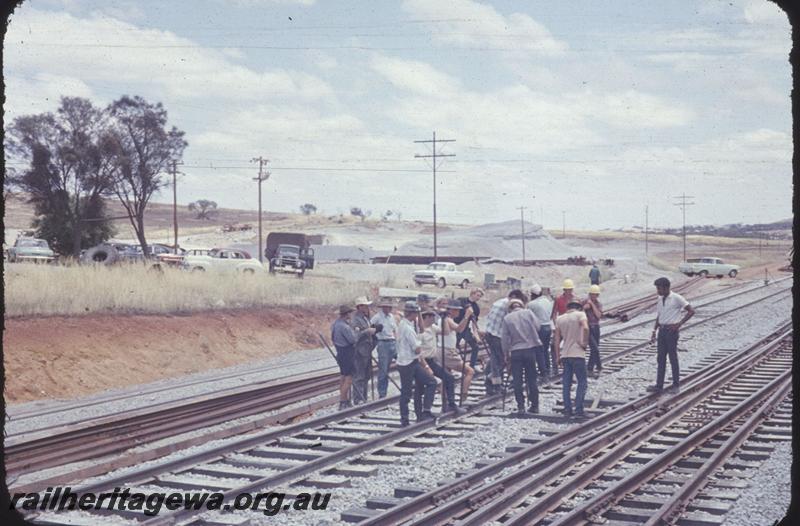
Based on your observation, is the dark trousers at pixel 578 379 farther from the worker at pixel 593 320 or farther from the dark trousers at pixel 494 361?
the worker at pixel 593 320

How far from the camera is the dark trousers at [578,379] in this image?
13.2 meters

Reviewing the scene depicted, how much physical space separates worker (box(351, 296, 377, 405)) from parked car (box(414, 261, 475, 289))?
107ft

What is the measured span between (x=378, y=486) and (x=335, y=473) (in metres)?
0.84

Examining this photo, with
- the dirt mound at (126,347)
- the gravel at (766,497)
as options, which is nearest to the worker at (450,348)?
the gravel at (766,497)

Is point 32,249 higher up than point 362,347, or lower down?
higher up

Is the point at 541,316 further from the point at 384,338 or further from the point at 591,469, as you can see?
the point at 591,469

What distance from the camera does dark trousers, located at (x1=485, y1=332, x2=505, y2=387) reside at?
14.9 metres

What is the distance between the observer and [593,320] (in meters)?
17.1

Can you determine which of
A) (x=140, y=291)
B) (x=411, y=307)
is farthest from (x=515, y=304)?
(x=140, y=291)

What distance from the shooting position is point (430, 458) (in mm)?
10805

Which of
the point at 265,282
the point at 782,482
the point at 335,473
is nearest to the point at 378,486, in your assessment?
the point at 335,473

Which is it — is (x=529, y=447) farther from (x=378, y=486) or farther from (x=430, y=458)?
(x=378, y=486)

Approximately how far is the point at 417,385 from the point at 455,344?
1.09 meters

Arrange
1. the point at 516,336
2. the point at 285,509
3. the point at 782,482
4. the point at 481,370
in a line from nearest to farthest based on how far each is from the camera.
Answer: the point at 285,509 < the point at 782,482 < the point at 516,336 < the point at 481,370
